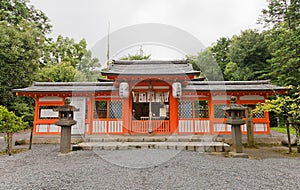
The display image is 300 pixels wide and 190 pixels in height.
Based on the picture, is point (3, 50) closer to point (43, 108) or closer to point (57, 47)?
point (43, 108)

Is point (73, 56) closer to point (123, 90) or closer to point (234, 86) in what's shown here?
point (123, 90)

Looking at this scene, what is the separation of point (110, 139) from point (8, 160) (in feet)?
11.0

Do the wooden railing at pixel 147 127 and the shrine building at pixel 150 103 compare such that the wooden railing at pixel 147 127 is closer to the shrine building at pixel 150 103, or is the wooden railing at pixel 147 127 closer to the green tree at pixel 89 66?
the shrine building at pixel 150 103

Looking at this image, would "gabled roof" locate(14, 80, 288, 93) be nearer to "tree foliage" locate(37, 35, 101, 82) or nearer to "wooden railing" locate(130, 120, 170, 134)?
"wooden railing" locate(130, 120, 170, 134)

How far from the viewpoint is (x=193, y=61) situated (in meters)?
27.0

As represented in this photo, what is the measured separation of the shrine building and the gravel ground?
106 inches

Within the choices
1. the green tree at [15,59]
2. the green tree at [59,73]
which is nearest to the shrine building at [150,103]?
the green tree at [15,59]

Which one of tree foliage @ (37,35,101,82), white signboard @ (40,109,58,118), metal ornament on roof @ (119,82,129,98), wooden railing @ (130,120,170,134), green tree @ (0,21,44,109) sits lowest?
wooden railing @ (130,120,170,134)

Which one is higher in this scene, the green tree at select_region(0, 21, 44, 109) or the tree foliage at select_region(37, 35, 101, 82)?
the tree foliage at select_region(37, 35, 101, 82)

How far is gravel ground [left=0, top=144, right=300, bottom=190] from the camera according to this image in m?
3.43

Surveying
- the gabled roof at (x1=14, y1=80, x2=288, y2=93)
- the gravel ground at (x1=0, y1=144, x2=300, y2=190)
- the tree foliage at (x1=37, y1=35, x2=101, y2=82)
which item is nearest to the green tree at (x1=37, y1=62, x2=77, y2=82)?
the tree foliage at (x1=37, y1=35, x2=101, y2=82)

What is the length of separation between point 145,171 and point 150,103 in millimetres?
4745

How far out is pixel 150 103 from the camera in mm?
8750

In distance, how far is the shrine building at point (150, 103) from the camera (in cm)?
828
